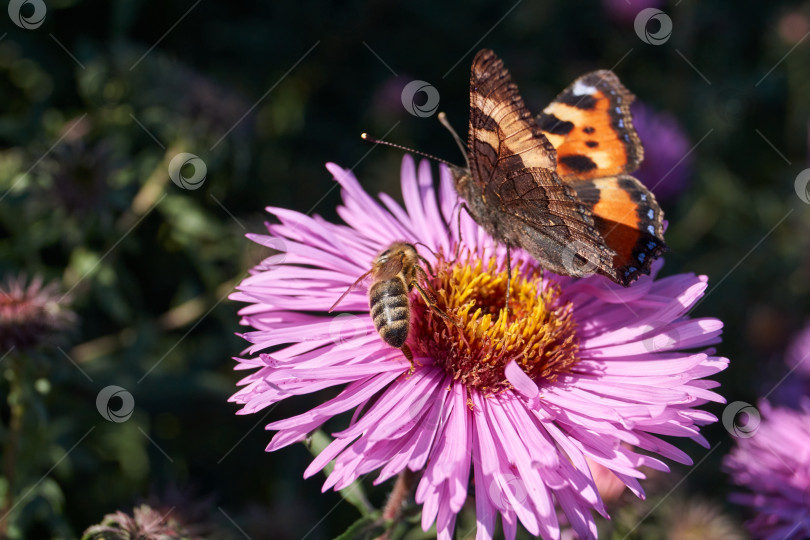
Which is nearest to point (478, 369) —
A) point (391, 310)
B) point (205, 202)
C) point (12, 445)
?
point (391, 310)

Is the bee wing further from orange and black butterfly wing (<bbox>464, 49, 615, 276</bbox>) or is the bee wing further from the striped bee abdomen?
→ orange and black butterfly wing (<bbox>464, 49, 615, 276</bbox>)

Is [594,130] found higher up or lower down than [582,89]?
lower down

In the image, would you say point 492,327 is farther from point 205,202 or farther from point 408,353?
point 205,202

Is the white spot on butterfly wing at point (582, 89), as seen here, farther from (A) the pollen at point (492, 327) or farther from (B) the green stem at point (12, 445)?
(B) the green stem at point (12, 445)

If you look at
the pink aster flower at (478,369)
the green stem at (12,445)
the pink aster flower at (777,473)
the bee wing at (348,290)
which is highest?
the green stem at (12,445)

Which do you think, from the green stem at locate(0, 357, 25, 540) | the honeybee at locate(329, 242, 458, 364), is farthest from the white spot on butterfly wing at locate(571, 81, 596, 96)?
the green stem at locate(0, 357, 25, 540)

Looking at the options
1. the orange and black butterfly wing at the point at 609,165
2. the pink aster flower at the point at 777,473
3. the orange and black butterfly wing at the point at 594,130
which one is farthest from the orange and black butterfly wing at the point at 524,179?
the pink aster flower at the point at 777,473
